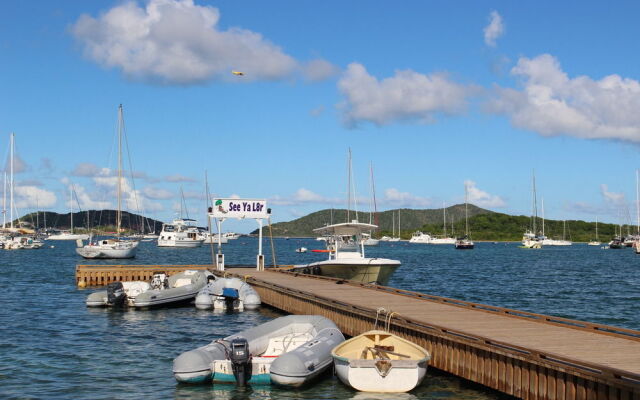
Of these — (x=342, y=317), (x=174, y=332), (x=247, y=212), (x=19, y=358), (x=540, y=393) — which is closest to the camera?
(x=540, y=393)

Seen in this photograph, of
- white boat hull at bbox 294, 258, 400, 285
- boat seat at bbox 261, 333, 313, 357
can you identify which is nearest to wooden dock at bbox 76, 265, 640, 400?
boat seat at bbox 261, 333, 313, 357

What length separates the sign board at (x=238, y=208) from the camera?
1545 inches

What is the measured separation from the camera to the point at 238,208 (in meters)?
39.6

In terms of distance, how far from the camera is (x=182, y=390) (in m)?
16.3

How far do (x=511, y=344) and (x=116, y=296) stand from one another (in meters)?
21.1

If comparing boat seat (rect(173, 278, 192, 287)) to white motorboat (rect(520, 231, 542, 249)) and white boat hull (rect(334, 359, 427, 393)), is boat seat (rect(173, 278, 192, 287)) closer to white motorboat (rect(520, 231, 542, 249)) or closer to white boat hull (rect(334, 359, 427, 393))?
white boat hull (rect(334, 359, 427, 393))

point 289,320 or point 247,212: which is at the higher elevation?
point 247,212

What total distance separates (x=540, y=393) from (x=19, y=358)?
49.3 ft

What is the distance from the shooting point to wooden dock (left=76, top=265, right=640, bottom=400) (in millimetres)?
12734

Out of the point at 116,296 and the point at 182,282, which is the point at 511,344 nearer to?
the point at 116,296

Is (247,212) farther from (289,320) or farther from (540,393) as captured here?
(540,393)

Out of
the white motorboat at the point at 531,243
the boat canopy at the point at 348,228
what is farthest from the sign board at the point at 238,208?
the white motorboat at the point at 531,243

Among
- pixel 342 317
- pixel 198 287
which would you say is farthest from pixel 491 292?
pixel 342 317

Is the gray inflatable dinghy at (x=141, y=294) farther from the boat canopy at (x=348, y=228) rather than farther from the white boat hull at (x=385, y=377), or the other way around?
the white boat hull at (x=385, y=377)
